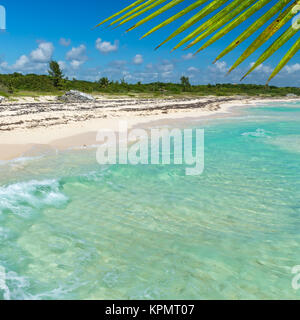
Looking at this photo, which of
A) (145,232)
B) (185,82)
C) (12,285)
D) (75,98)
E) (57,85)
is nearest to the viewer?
(12,285)

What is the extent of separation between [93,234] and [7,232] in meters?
1.47

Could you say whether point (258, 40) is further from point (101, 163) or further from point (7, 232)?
point (101, 163)

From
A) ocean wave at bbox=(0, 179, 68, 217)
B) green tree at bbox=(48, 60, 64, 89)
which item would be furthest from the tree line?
ocean wave at bbox=(0, 179, 68, 217)

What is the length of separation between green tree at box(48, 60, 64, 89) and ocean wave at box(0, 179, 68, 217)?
49070 mm

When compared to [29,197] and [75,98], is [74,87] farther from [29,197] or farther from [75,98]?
[29,197]

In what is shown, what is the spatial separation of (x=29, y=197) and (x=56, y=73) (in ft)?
168

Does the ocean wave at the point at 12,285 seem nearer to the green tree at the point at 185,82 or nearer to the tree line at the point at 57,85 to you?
the tree line at the point at 57,85

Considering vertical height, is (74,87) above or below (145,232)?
above

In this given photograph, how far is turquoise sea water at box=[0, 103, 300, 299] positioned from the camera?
3709mm

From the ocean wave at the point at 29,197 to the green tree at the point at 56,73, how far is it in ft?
161

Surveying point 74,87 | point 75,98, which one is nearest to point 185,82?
point 74,87

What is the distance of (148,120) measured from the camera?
19469mm

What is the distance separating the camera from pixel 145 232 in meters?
4.92

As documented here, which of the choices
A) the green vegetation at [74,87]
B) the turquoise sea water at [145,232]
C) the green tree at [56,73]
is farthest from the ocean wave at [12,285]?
the green tree at [56,73]
